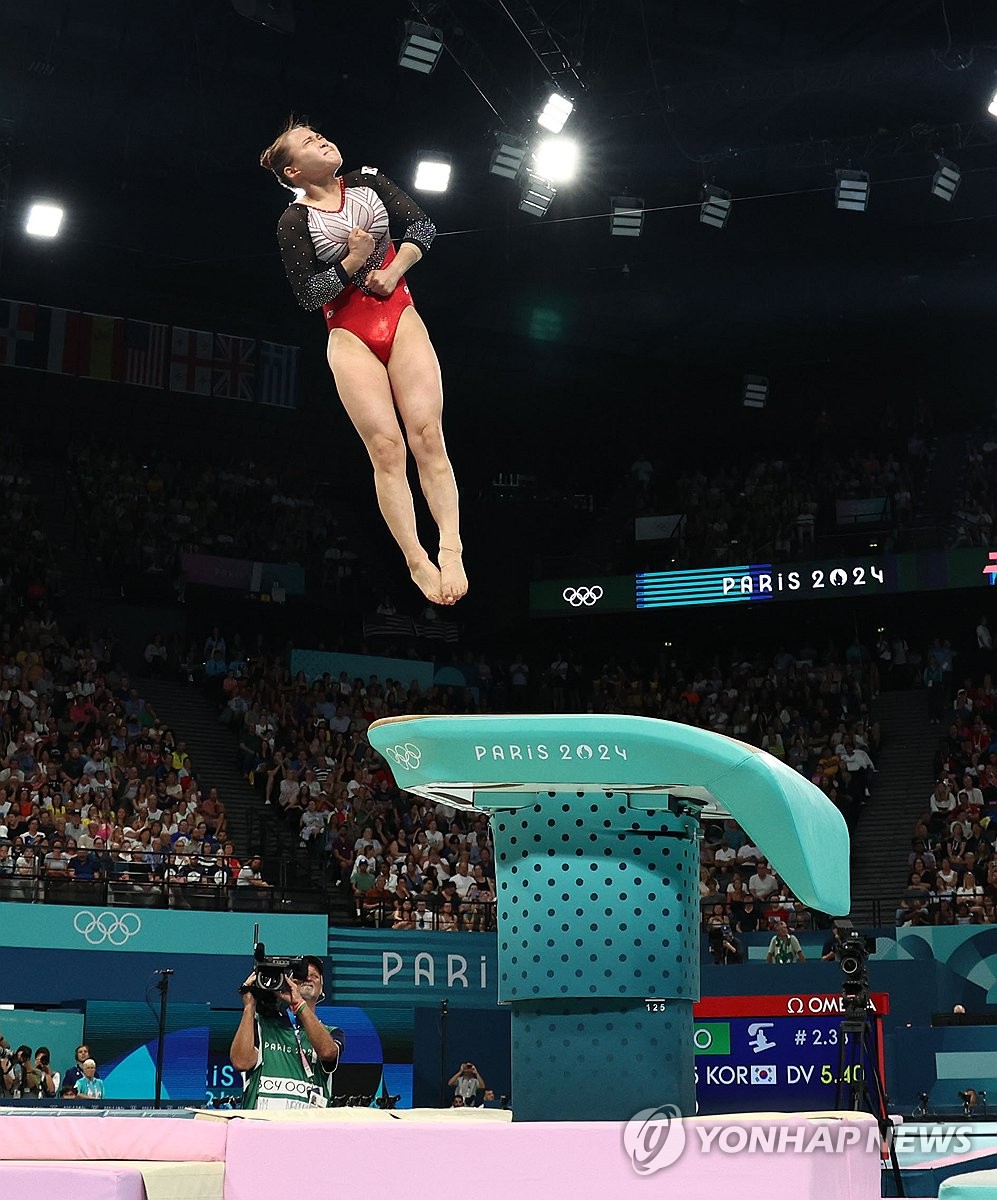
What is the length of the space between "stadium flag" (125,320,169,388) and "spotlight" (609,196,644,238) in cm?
851

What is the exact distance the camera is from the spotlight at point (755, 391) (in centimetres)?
2583

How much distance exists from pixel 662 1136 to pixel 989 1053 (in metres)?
12.1

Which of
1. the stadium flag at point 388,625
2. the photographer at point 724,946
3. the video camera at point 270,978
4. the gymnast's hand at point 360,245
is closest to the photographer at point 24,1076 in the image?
the photographer at point 724,946

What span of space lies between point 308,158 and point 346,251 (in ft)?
1.22

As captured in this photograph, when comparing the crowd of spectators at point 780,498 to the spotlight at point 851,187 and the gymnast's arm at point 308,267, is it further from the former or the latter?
the gymnast's arm at point 308,267

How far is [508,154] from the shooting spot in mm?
15781

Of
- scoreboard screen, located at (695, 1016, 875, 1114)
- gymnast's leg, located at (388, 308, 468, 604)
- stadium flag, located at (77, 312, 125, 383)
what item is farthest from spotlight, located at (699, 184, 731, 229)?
gymnast's leg, located at (388, 308, 468, 604)

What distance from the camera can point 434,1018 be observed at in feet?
48.9

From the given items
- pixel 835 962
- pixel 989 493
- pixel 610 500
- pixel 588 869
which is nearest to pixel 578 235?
pixel 610 500

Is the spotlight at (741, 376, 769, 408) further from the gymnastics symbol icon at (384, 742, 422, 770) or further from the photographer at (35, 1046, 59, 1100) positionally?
the gymnastics symbol icon at (384, 742, 422, 770)

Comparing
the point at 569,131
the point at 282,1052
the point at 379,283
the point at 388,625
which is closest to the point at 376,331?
the point at 379,283

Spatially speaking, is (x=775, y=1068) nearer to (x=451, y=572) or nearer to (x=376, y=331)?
(x=451, y=572)

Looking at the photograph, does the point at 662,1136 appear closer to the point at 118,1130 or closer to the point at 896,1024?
the point at 118,1130

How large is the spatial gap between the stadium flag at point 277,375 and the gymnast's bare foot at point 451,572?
1959cm
